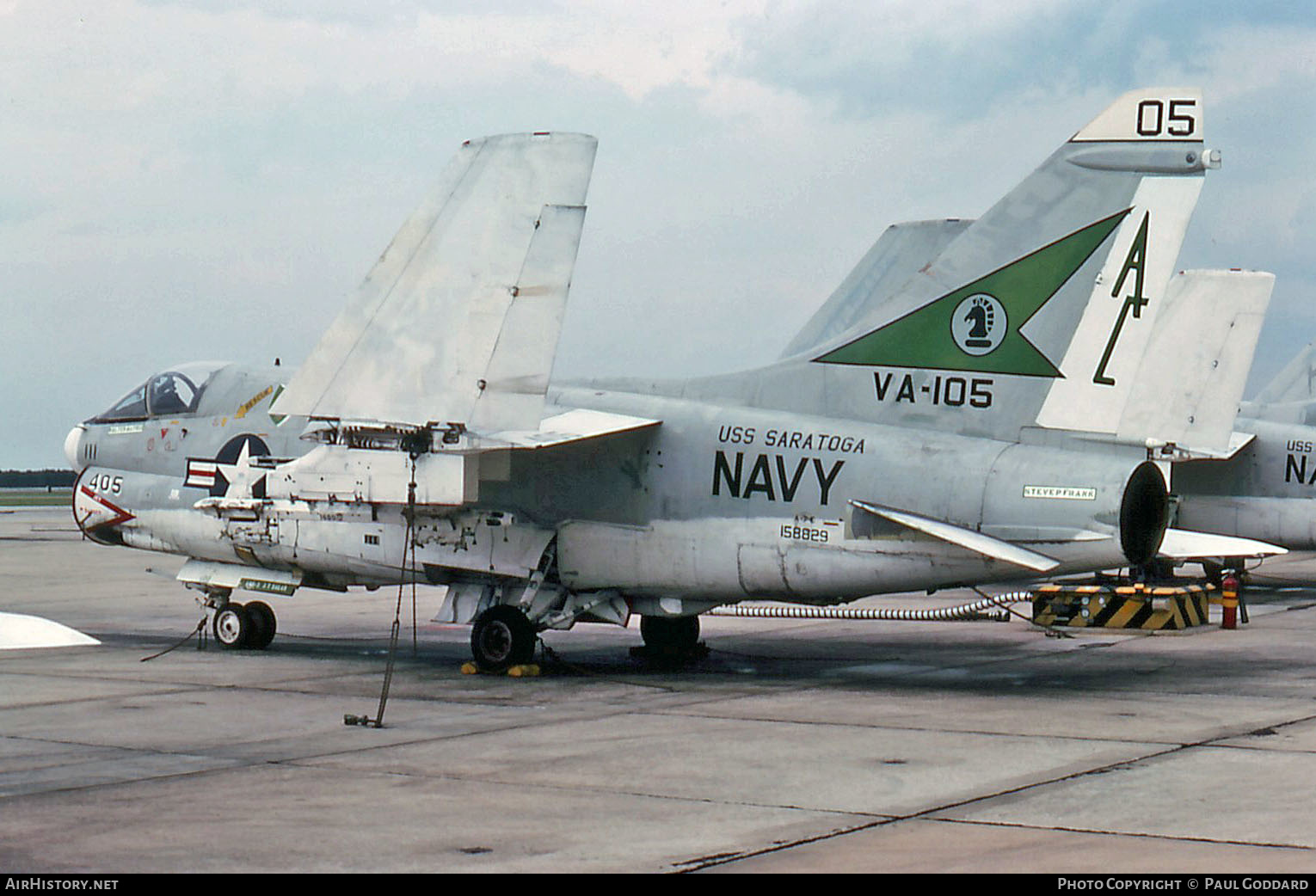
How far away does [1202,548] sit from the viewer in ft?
46.0

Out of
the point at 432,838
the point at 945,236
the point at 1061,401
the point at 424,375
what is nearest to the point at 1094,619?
the point at 945,236

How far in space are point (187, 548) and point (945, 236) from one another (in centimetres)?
893

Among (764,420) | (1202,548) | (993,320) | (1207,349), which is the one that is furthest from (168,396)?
(1207,349)

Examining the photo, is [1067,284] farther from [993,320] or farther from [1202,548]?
[1202,548]

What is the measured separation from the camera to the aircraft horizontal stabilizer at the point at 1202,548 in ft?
45.0

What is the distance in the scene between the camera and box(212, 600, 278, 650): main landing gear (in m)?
16.2

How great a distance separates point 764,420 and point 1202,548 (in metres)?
4.36

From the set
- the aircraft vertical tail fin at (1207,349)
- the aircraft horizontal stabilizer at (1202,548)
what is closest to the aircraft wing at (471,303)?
the aircraft horizontal stabilizer at (1202,548)

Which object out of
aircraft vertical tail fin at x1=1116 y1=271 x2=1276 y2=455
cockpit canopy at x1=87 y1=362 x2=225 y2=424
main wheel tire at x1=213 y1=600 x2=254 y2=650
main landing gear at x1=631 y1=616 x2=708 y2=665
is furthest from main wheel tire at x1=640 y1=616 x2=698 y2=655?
aircraft vertical tail fin at x1=1116 y1=271 x2=1276 y2=455

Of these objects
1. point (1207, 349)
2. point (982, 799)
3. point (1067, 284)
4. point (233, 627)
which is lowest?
point (233, 627)

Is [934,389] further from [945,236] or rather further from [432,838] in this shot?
[432,838]

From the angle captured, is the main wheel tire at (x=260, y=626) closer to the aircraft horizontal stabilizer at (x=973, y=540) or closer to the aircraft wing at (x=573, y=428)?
the aircraft wing at (x=573, y=428)

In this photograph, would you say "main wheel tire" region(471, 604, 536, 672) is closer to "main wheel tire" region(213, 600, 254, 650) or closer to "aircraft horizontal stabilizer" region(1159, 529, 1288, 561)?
"main wheel tire" region(213, 600, 254, 650)

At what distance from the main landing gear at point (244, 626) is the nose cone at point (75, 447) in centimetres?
269
